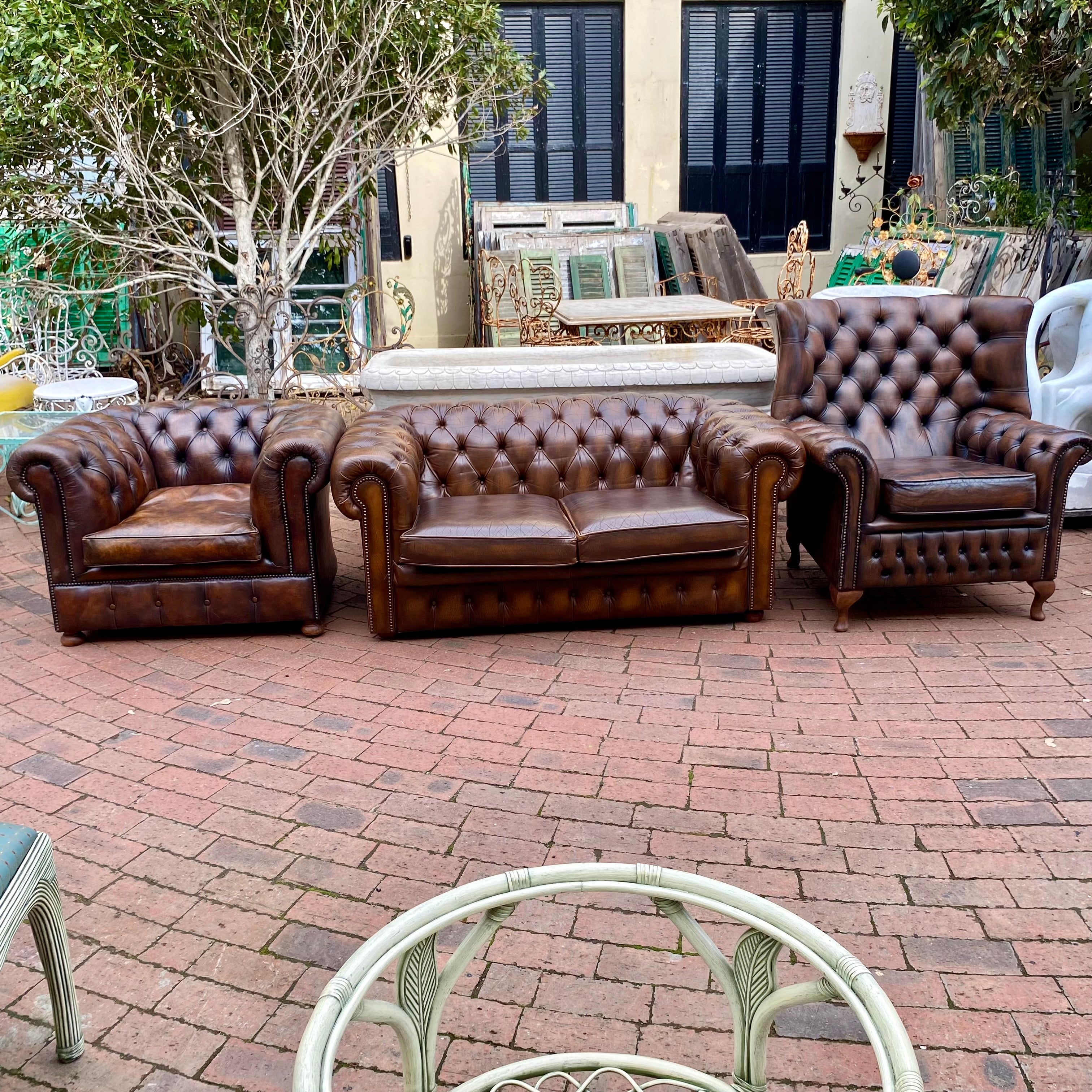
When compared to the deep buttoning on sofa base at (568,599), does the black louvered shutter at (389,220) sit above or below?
above

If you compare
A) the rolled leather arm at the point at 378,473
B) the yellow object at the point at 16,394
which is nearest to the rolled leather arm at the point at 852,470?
the rolled leather arm at the point at 378,473

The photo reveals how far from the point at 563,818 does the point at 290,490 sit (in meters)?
1.89

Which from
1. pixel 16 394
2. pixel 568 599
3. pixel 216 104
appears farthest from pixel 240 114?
pixel 568 599

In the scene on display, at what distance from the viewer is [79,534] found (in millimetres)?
4270

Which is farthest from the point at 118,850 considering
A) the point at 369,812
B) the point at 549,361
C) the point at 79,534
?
the point at 549,361

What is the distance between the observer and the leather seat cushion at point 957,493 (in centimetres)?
428

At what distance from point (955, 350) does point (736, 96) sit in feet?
19.8

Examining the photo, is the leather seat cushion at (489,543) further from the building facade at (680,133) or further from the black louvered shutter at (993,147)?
the black louvered shutter at (993,147)

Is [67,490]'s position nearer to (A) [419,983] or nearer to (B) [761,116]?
(A) [419,983]

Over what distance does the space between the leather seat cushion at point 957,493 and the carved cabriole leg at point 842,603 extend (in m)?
0.36

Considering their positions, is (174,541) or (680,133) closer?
(174,541)

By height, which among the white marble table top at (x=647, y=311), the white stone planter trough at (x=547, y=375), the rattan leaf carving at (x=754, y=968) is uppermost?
the white marble table top at (x=647, y=311)

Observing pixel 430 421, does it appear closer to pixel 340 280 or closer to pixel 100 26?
pixel 100 26

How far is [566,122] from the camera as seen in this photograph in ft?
33.0
